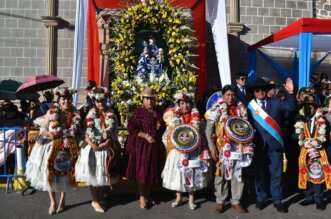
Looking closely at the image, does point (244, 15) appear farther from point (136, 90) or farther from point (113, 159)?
point (113, 159)

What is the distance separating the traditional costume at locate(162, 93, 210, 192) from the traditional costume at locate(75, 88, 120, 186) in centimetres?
79

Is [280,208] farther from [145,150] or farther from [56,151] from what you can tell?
[56,151]

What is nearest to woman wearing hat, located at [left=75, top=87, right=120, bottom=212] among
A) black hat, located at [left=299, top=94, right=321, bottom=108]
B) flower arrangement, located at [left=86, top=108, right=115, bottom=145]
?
flower arrangement, located at [left=86, top=108, right=115, bottom=145]

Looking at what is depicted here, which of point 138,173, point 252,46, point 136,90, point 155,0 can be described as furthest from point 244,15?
point 138,173

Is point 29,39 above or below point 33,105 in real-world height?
above

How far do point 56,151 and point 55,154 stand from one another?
44mm

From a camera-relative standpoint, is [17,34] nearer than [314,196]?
No

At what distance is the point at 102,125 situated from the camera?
15.6 feet

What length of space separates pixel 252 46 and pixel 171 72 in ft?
11.1

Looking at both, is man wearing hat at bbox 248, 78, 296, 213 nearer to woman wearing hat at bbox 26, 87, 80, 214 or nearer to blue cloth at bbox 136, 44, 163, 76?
woman wearing hat at bbox 26, 87, 80, 214

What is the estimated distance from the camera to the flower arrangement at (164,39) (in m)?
7.40

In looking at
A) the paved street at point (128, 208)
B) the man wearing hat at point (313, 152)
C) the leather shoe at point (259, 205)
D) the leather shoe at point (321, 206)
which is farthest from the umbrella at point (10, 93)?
the leather shoe at point (321, 206)

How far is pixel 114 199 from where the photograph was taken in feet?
17.9

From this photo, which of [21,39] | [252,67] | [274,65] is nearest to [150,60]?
[252,67]
